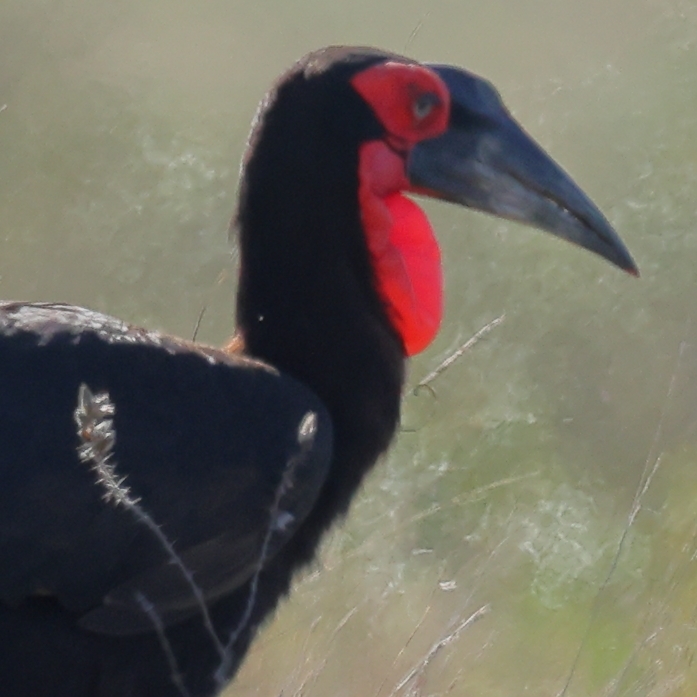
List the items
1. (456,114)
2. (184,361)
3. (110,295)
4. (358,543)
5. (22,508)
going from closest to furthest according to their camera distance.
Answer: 1. (22,508)
2. (184,361)
3. (456,114)
4. (358,543)
5. (110,295)

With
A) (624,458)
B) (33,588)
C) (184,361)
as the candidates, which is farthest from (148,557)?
(624,458)

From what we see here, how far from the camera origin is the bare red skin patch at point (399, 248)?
5.54 ft

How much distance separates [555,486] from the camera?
2.83 m

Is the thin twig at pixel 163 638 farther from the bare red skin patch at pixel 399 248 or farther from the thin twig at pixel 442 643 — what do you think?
the bare red skin patch at pixel 399 248

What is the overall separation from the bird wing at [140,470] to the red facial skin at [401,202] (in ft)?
0.84

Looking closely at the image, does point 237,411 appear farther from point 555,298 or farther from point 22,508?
point 555,298

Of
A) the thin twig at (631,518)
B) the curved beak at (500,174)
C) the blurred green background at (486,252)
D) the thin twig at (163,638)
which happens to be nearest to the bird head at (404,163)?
the curved beak at (500,174)

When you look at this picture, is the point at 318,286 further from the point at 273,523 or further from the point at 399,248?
the point at 273,523

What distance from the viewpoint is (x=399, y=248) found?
1745 millimetres

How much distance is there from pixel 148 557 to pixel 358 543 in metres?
0.94

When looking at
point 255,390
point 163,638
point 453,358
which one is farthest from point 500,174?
point 163,638

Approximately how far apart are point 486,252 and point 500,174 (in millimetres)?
1057

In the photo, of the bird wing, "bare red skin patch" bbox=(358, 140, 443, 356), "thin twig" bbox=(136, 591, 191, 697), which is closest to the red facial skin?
"bare red skin patch" bbox=(358, 140, 443, 356)

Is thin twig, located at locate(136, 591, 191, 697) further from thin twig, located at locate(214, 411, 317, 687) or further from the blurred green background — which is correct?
the blurred green background
